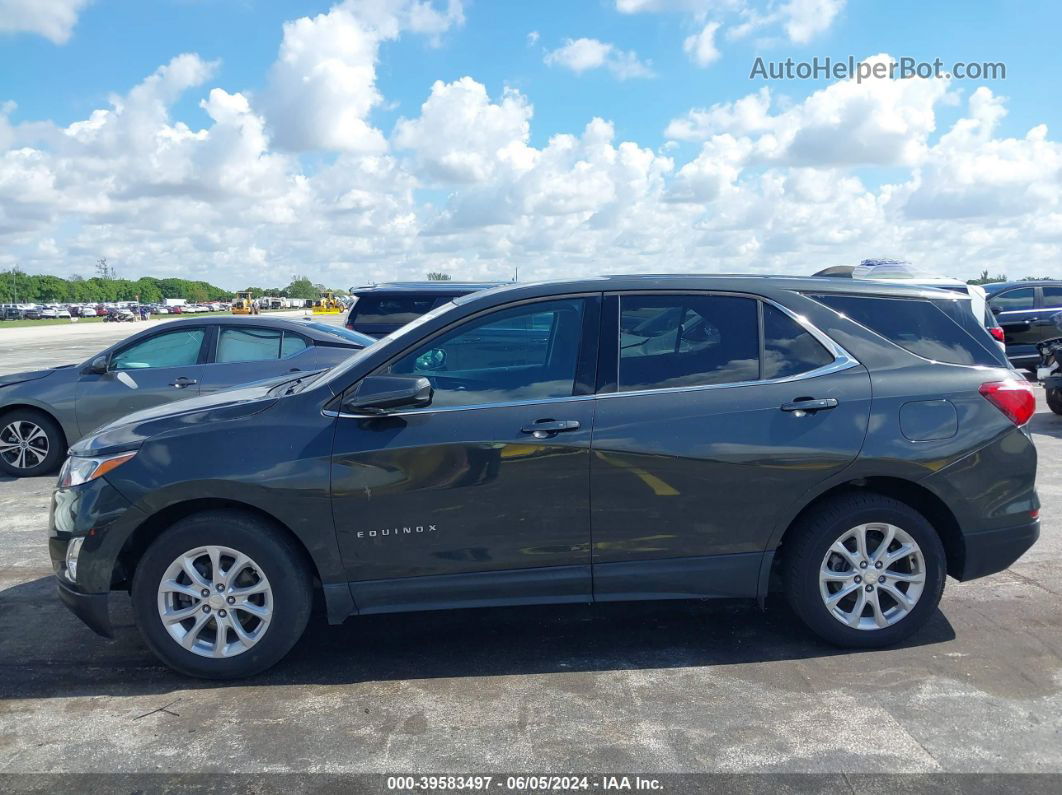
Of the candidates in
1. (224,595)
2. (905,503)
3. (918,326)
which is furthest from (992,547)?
(224,595)

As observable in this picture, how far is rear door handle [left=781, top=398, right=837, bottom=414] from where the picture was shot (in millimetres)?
4121

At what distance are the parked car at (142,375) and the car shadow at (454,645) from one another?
365 cm

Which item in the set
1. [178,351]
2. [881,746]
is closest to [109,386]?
[178,351]

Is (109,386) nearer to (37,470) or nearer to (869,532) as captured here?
(37,470)

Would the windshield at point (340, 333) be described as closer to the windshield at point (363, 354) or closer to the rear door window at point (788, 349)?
the windshield at point (363, 354)

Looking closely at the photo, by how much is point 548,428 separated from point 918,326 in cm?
198

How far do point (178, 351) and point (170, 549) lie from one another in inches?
201

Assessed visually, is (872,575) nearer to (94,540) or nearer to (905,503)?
(905,503)

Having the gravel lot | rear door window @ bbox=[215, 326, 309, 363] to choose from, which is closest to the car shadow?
the gravel lot

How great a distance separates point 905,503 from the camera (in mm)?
4320

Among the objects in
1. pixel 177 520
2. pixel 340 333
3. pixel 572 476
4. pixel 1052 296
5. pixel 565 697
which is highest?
pixel 1052 296

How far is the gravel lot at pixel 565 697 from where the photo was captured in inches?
131

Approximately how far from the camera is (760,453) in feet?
13.3

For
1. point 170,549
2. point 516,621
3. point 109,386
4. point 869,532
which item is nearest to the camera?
point 170,549
